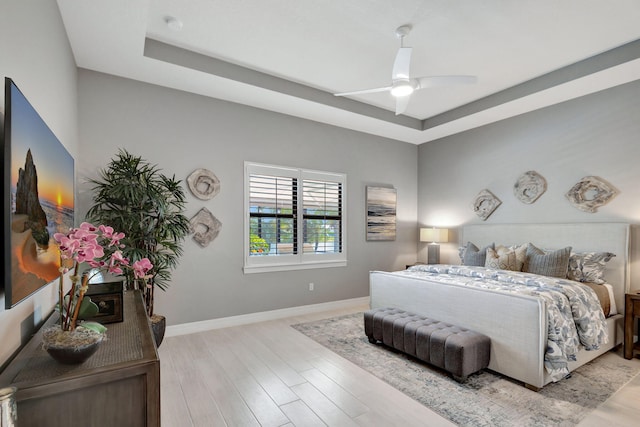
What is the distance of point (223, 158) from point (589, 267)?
4.52m

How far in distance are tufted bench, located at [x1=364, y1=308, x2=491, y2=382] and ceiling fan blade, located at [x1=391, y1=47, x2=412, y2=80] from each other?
7.67 ft

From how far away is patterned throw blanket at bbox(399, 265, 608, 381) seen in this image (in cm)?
252

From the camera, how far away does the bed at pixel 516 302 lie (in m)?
2.57

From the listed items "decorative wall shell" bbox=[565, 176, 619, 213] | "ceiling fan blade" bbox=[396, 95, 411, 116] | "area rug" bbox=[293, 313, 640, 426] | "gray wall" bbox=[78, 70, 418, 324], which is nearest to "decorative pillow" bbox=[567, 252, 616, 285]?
"decorative wall shell" bbox=[565, 176, 619, 213]

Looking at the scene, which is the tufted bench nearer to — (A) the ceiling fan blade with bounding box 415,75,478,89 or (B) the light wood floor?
(B) the light wood floor

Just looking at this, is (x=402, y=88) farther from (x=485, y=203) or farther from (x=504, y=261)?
(x=485, y=203)

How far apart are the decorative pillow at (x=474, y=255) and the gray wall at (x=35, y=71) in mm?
4684

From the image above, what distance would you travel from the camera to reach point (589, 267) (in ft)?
11.8

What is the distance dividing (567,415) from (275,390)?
211 centimetres

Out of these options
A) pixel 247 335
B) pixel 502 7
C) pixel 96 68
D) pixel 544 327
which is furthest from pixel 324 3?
pixel 247 335

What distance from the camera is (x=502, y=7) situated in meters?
2.71

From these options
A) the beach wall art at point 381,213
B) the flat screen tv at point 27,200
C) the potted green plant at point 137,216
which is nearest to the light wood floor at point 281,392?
the potted green plant at point 137,216

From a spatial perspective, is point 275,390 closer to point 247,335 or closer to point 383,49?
point 247,335

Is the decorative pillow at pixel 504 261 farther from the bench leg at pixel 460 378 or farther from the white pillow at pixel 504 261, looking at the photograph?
the bench leg at pixel 460 378
